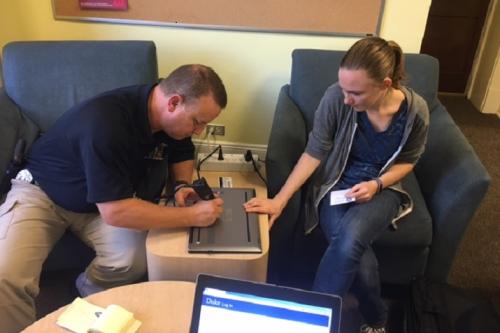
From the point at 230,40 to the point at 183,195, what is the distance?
1.04 m

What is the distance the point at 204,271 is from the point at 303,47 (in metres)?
1.34

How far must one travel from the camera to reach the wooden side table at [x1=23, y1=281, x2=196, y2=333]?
1030 millimetres

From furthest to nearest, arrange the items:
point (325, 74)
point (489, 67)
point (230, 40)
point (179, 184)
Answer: point (489, 67) → point (230, 40) → point (325, 74) → point (179, 184)

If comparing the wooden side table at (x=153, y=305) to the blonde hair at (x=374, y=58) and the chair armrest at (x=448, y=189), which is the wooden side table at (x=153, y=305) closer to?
the blonde hair at (x=374, y=58)

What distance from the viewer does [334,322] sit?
0.86 meters

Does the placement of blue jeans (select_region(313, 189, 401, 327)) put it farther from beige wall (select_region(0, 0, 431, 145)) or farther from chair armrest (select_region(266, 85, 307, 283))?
beige wall (select_region(0, 0, 431, 145))

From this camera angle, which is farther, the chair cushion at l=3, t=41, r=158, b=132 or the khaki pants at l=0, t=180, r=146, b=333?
the chair cushion at l=3, t=41, r=158, b=132

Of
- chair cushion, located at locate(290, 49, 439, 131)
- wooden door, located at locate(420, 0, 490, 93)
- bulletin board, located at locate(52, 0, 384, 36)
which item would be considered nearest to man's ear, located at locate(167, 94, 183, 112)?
chair cushion, located at locate(290, 49, 439, 131)

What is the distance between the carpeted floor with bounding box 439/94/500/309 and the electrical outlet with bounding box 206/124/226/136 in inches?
53.3

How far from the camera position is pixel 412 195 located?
1.73 metres

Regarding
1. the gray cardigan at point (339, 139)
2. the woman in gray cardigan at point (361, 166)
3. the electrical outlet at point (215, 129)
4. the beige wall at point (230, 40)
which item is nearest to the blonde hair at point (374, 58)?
the woman in gray cardigan at point (361, 166)

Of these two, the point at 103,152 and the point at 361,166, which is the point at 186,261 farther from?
the point at 361,166

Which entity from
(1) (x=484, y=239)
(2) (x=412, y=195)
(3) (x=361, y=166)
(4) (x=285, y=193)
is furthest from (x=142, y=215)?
(1) (x=484, y=239)

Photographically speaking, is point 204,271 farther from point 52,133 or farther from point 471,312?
point 471,312
